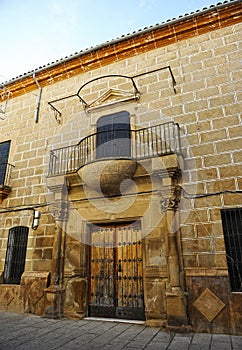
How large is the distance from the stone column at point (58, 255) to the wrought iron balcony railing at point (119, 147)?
54 cm

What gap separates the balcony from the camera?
7.56 metres

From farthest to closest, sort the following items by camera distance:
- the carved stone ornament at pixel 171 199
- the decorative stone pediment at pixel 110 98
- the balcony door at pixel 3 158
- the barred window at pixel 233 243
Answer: the balcony door at pixel 3 158, the decorative stone pediment at pixel 110 98, the carved stone ornament at pixel 171 199, the barred window at pixel 233 243

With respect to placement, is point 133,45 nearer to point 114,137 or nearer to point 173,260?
point 114,137

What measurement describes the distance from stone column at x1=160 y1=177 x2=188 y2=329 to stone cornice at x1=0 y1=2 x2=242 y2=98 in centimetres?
430

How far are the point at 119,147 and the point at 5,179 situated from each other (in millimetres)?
3960

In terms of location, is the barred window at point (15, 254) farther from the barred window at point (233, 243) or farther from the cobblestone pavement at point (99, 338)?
the barred window at point (233, 243)

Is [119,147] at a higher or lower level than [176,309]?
higher

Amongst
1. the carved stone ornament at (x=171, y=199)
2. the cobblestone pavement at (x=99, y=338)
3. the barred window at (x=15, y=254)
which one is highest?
the carved stone ornament at (x=171, y=199)

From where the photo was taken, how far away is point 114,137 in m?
6.44

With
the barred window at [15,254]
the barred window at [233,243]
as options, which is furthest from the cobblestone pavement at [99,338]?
the barred window at [15,254]

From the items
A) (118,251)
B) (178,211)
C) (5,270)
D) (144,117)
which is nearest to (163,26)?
(144,117)

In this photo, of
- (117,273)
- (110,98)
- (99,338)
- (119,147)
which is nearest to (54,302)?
(117,273)

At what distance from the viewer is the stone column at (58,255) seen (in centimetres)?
568

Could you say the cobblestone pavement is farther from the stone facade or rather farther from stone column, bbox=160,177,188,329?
the stone facade
